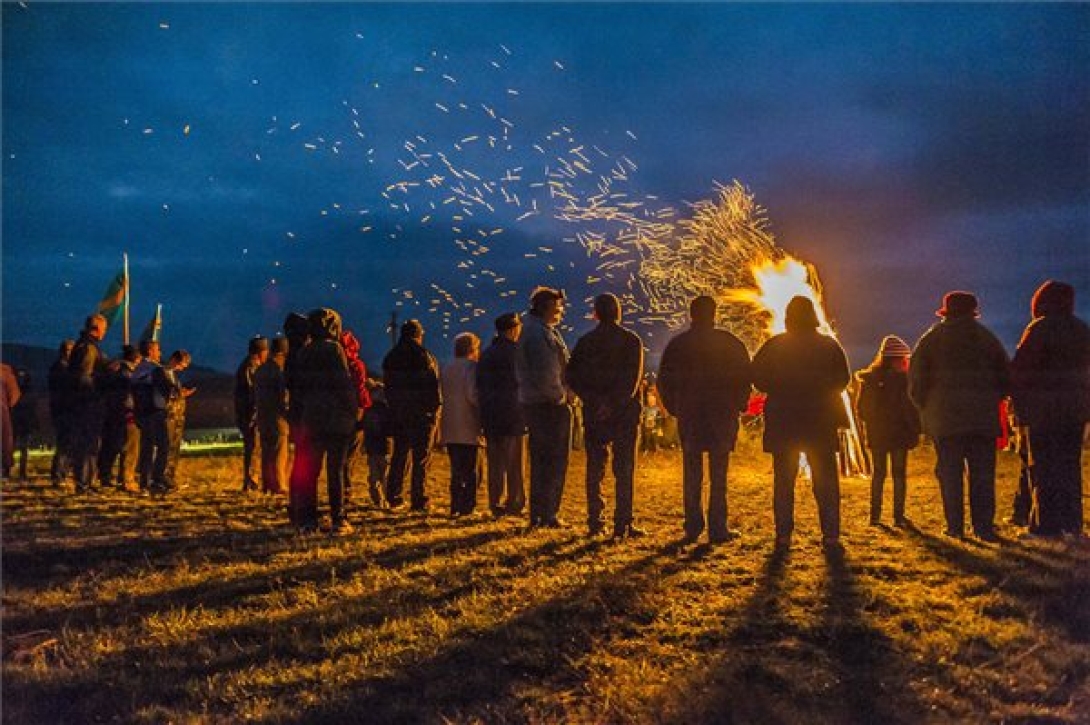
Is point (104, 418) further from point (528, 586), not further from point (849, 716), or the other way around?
point (849, 716)

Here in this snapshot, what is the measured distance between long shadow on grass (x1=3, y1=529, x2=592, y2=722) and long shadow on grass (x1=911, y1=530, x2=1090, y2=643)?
367 centimetres

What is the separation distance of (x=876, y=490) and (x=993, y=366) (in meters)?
2.02

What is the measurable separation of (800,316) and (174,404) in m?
8.59

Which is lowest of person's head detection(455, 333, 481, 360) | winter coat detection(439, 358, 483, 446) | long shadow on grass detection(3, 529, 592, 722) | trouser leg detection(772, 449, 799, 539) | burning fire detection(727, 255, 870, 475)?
long shadow on grass detection(3, 529, 592, 722)

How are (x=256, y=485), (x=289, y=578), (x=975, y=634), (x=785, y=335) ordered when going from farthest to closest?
(x=256, y=485), (x=785, y=335), (x=289, y=578), (x=975, y=634)

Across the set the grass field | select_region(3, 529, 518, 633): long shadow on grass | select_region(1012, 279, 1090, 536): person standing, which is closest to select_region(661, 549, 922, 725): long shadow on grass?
the grass field

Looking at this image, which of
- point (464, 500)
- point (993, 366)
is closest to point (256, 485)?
point (464, 500)

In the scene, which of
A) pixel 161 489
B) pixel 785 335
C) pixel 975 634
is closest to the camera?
pixel 975 634

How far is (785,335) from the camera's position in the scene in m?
8.91

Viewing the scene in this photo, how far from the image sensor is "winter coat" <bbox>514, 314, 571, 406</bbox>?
9.96 m

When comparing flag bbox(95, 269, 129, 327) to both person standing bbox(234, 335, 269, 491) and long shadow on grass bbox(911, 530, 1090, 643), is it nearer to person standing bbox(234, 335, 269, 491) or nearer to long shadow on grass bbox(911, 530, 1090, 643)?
person standing bbox(234, 335, 269, 491)

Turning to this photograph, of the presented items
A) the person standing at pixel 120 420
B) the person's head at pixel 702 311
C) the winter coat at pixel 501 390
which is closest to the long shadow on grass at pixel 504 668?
the person's head at pixel 702 311

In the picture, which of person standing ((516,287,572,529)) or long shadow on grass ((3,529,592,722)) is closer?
long shadow on grass ((3,529,592,722))

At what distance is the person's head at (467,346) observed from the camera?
39.1 ft
